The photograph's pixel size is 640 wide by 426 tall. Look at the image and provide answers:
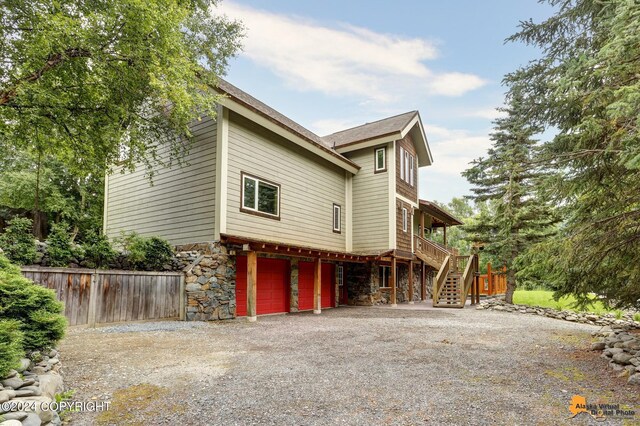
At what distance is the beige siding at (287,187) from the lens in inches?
432

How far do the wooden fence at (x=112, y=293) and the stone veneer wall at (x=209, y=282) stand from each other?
32 cm

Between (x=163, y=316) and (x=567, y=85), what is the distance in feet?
32.5

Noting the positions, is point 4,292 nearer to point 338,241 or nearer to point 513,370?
point 513,370

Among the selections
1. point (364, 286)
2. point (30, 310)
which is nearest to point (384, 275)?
point (364, 286)

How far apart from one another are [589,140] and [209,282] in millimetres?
9086

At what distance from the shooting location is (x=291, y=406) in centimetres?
360

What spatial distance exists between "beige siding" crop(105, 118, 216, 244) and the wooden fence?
1.76 metres

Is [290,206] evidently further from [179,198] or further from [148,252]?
[148,252]

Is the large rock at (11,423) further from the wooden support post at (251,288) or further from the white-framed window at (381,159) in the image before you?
the white-framed window at (381,159)

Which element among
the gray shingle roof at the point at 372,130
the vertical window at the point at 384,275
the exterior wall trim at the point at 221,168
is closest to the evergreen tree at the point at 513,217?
the gray shingle roof at the point at 372,130

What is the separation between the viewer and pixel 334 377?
461 centimetres

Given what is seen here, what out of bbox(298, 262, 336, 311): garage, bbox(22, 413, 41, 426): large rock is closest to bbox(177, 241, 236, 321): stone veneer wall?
bbox(298, 262, 336, 311): garage

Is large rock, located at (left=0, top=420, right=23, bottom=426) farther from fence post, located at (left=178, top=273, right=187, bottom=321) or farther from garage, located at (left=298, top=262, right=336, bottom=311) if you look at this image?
garage, located at (left=298, top=262, right=336, bottom=311)

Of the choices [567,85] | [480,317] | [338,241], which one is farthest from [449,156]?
[567,85]
